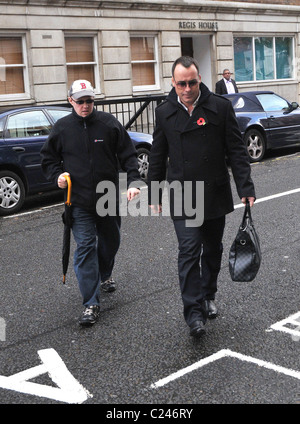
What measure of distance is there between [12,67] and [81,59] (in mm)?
2380

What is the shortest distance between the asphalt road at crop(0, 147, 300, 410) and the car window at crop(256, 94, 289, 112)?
8013 millimetres

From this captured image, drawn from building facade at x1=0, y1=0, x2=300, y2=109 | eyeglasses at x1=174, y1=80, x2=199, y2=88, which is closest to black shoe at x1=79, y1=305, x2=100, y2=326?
eyeglasses at x1=174, y1=80, x2=199, y2=88

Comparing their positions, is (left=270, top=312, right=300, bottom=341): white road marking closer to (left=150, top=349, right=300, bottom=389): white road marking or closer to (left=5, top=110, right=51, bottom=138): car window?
(left=150, top=349, right=300, bottom=389): white road marking

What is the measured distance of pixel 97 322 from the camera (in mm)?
4965

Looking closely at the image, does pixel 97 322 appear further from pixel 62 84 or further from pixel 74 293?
pixel 62 84

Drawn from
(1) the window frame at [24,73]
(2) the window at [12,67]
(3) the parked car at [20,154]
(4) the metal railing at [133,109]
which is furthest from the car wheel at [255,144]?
(2) the window at [12,67]

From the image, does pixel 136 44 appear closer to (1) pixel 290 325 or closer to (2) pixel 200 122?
→ (2) pixel 200 122

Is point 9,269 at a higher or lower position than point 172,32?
lower

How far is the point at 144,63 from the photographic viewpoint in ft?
69.6

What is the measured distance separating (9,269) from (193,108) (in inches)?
Result: 119

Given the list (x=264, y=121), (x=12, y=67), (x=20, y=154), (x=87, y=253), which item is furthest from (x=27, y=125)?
(x=12, y=67)

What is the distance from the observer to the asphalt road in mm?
3703
